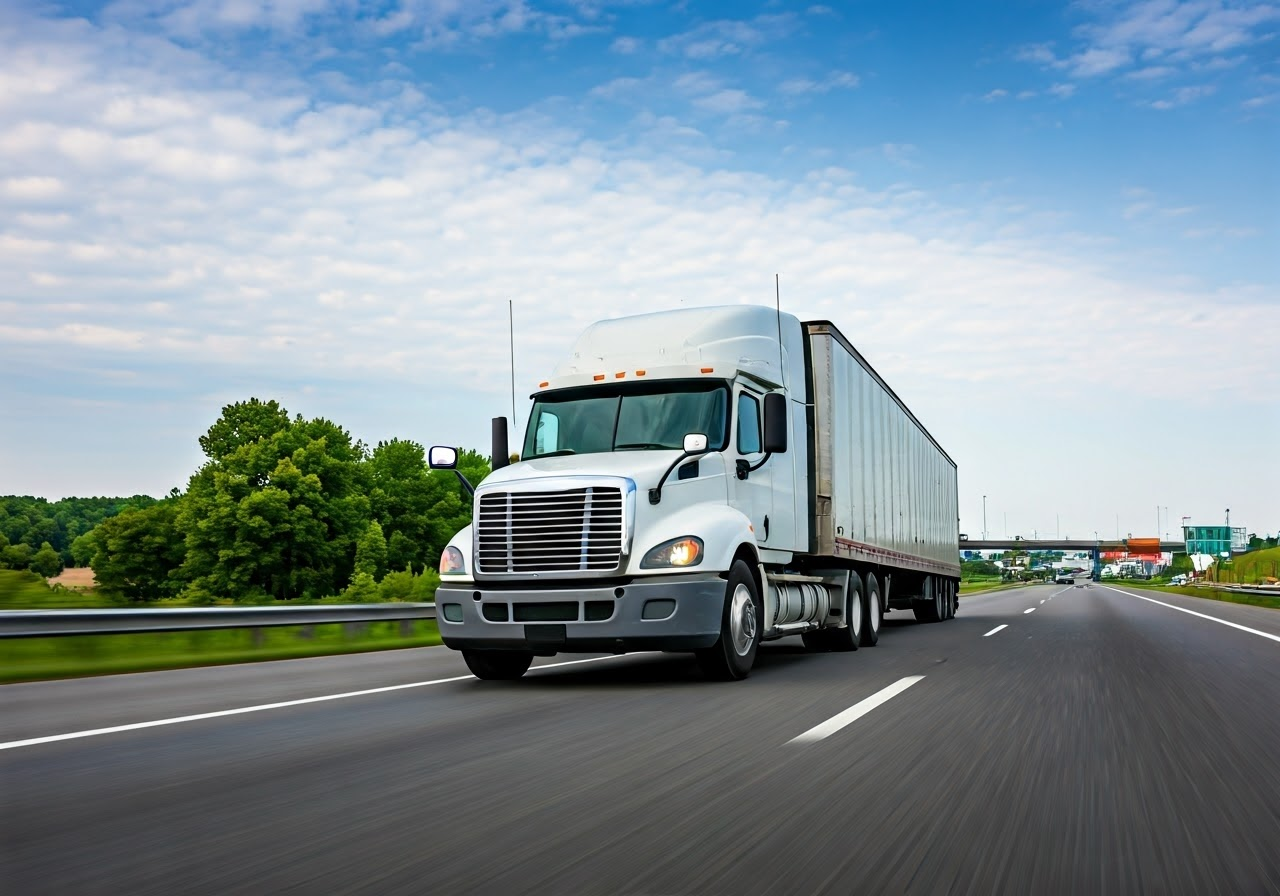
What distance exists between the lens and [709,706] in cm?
885

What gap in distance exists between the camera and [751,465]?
1176cm

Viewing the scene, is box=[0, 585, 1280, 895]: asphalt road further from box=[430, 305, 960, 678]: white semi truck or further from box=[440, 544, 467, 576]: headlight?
box=[440, 544, 467, 576]: headlight

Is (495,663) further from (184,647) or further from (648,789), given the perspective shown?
(184,647)

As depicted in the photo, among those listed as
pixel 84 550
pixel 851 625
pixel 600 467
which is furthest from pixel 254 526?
pixel 600 467

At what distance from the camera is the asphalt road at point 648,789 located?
13.3 ft

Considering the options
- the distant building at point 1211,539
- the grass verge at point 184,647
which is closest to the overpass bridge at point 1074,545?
the distant building at point 1211,539

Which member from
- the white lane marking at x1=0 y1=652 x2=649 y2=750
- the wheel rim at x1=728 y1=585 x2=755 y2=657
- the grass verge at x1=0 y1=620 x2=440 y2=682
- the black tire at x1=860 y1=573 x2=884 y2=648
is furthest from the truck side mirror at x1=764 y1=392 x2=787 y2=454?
the grass verge at x1=0 y1=620 x2=440 y2=682

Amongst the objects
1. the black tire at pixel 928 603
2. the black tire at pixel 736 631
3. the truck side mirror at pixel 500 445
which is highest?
the truck side mirror at pixel 500 445

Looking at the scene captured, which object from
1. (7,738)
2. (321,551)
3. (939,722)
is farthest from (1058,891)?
(321,551)

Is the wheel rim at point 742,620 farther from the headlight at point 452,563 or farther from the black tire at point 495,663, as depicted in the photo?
the headlight at point 452,563

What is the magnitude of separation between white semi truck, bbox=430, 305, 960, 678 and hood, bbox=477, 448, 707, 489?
27 millimetres

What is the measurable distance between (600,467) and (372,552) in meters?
50.6

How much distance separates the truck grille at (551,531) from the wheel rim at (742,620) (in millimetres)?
1330

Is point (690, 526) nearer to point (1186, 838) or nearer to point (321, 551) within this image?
point (1186, 838)
